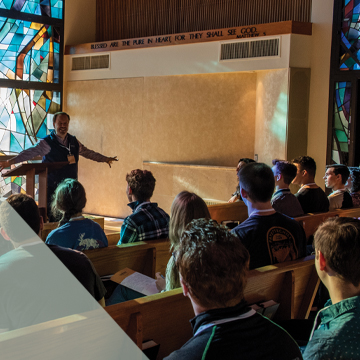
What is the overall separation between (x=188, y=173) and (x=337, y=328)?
5224 millimetres

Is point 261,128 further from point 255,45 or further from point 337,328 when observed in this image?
point 337,328

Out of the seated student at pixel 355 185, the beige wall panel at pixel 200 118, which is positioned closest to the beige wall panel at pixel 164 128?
the beige wall panel at pixel 200 118

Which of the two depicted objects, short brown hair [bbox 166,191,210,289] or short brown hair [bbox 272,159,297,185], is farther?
short brown hair [bbox 272,159,297,185]

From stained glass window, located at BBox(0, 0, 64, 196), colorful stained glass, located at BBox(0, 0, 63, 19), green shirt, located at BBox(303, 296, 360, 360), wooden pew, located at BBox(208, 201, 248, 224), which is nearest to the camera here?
green shirt, located at BBox(303, 296, 360, 360)

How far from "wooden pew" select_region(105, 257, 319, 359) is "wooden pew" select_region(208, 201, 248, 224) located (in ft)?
5.08

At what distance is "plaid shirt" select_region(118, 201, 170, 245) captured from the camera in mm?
2637

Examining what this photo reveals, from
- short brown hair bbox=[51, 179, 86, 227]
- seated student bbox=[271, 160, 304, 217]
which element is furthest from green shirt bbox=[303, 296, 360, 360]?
seated student bbox=[271, 160, 304, 217]

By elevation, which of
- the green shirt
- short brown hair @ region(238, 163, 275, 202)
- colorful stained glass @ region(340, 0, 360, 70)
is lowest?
the green shirt

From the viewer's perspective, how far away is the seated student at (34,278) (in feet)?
5.09

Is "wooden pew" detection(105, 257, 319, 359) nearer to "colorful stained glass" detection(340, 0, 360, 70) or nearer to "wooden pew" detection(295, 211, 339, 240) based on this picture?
"wooden pew" detection(295, 211, 339, 240)

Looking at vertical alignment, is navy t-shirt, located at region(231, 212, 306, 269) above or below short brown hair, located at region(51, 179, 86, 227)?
below

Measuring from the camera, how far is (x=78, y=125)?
7.46 metres

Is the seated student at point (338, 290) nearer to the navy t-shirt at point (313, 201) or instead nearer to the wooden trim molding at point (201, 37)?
the navy t-shirt at point (313, 201)

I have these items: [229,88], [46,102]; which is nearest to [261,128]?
[229,88]
